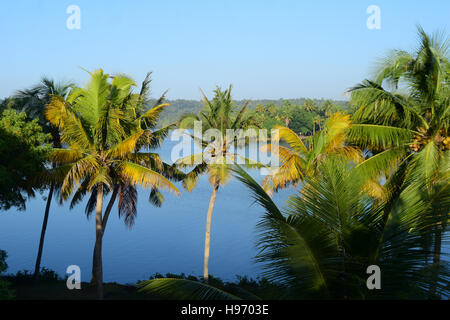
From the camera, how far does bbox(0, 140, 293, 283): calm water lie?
27938 mm

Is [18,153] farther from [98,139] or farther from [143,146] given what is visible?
[143,146]

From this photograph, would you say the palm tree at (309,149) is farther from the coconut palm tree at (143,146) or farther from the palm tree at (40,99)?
the palm tree at (40,99)

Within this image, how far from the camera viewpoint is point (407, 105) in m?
12.9

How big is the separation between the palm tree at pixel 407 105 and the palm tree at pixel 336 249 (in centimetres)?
748

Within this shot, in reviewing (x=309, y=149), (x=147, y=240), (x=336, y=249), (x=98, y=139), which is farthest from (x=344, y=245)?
(x=147, y=240)

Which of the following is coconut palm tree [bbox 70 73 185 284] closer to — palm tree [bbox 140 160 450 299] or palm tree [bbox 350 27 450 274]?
palm tree [bbox 350 27 450 274]

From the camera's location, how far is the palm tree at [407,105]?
40.7 feet

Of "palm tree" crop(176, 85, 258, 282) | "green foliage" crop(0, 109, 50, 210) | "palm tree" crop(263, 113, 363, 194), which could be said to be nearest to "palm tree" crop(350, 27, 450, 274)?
"palm tree" crop(263, 113, 363, 194)

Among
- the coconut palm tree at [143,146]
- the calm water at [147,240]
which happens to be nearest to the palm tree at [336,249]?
the coconut palm tree at [143,146]

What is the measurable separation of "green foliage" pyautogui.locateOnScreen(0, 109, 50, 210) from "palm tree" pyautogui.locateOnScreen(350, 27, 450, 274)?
9.96 m

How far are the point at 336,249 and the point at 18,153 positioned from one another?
12.3 meters
